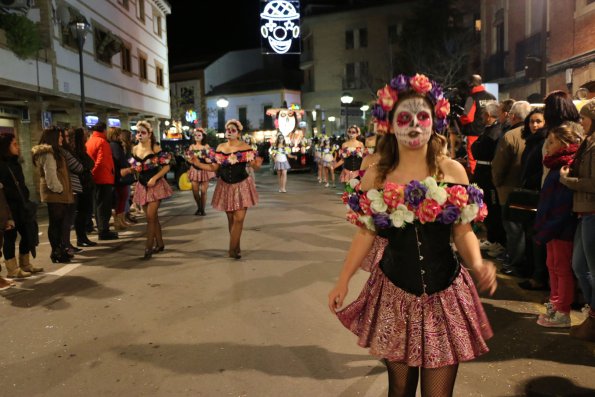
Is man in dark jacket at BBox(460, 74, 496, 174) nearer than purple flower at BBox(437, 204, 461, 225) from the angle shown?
No

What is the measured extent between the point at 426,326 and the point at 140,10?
26634mm

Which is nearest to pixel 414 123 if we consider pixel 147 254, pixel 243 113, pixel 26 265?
pixel 147 254

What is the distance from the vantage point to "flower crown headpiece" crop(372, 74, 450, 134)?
9.92ft

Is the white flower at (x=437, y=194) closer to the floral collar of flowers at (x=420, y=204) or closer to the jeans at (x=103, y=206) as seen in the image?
the floral collar of flowers at (x=420, y=204)

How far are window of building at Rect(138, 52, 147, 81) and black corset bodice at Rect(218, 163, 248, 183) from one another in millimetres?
19349

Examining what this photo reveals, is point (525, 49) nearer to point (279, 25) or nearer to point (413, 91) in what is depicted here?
point (279, 25)

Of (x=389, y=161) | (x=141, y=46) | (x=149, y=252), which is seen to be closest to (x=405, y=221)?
(x=389, y=161)

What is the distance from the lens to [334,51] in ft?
160

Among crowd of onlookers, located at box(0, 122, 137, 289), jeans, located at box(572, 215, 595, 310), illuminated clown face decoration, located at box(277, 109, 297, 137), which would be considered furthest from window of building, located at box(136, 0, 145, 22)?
jeans, located at box(572, 215, 595, 310)

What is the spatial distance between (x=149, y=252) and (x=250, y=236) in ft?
7.46

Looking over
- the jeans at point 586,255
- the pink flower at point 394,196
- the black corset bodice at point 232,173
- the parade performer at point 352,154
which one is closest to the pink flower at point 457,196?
the pink flower at point 394,196

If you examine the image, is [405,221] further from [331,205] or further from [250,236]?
[331,205]

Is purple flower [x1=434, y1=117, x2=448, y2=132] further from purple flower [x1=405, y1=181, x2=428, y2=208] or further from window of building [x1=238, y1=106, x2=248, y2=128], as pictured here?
window of building [x1=238, y1=106, x2=248, y2=128]

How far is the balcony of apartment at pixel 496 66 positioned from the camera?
2280 cm
